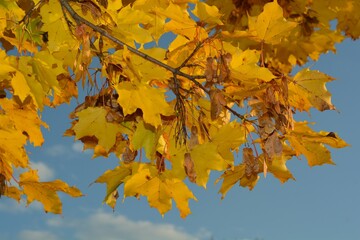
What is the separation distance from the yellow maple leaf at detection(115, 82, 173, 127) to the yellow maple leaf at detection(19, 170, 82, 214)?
2.92 feet

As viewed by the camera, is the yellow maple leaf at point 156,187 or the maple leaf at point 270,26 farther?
the yellow maple leaf at point 156,187

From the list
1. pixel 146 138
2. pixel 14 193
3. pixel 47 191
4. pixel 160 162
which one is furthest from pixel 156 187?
pixel 14 193

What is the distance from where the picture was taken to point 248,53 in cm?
179

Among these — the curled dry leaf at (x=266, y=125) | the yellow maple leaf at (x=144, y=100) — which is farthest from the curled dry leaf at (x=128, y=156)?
the curled dry leaf at (x=266, y=125)

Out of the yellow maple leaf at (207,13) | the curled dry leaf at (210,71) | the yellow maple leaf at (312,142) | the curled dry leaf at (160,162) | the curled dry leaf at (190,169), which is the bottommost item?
the curled dry leaf at (190,169)

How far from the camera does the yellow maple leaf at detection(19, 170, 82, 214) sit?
266 cm

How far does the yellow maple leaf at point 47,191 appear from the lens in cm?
266

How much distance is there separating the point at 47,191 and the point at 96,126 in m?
0.75

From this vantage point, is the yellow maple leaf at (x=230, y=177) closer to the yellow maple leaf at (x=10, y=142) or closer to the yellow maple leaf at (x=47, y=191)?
the yellow maple leaf at (x=47, y=191)

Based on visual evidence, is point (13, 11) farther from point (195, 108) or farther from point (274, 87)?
point (274, 87)

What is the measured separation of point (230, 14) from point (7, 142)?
15.1 feet

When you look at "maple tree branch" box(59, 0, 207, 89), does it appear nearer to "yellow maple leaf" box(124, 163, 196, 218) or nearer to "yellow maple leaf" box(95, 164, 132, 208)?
"yellow maple leaf" box(124, 163, 196, 218)

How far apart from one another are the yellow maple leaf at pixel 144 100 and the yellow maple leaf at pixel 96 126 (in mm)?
244

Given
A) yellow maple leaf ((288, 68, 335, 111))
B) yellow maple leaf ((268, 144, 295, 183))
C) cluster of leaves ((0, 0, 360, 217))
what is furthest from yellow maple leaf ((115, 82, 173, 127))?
yellow maple leaf ((268, 144, 295, 183))
